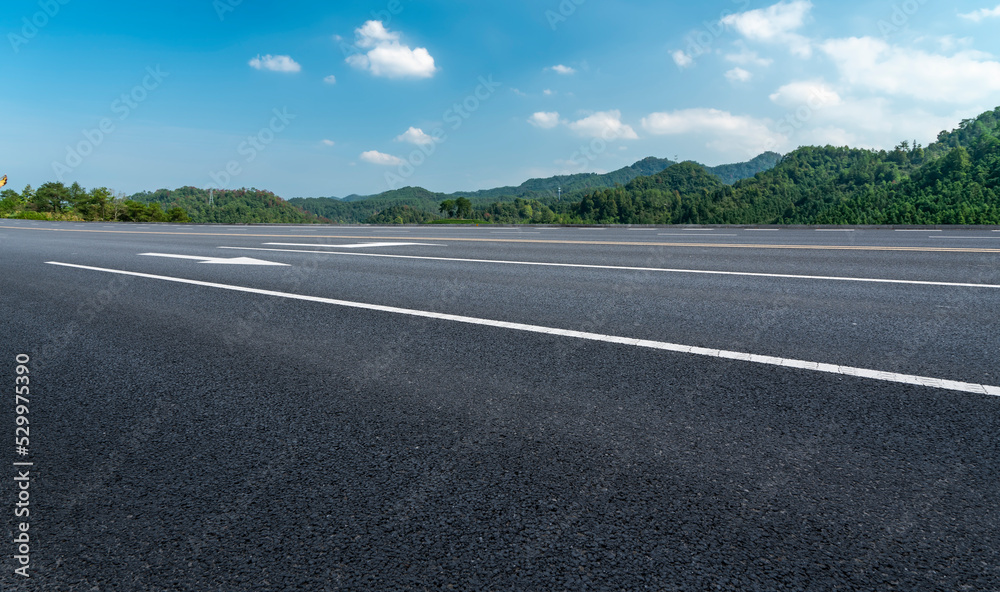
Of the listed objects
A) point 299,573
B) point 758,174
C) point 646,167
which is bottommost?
point 299,573

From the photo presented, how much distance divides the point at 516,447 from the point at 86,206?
308ft

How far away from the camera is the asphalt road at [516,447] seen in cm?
167

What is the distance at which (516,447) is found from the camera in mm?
2428

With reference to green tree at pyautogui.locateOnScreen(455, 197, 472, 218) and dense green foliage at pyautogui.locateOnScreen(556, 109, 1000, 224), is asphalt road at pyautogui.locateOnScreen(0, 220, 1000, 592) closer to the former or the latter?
dense green foliage at pyautogui.locateOnScreen(556, 109, 1000, 224)

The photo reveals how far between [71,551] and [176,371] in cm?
208

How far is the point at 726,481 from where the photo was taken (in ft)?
6.89

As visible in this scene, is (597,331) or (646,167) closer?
(597,331)

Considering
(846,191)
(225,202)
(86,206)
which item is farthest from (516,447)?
(225,202)

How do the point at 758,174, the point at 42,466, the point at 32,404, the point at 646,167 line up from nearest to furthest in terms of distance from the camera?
the point at 42,466 < the point at 32,404 < the point at 758,174 < the point at 646,167

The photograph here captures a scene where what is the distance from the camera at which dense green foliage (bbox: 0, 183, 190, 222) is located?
244 ft

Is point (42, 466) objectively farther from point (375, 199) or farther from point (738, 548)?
point (375, 199)

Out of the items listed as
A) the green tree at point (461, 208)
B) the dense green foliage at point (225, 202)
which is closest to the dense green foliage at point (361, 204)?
the dense green foliage at point (225, 202)

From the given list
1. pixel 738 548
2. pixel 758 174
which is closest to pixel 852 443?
pixel 738 548

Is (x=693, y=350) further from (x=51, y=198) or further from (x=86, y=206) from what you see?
(x=51, y=198)
